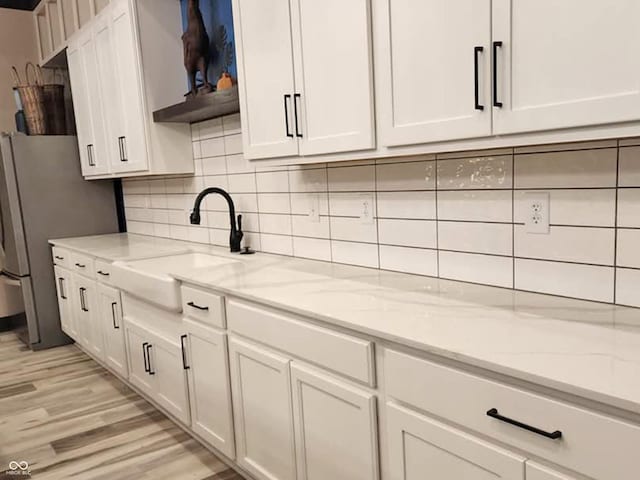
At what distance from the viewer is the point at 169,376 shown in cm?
241

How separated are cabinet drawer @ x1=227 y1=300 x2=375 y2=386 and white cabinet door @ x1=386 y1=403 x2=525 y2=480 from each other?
0.14 metres

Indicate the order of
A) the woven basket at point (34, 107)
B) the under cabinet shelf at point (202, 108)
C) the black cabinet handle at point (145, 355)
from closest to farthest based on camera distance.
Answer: the under cabinet shelf at point (202, 108)
the black cabinet handle at point (145, 355)
the woven basket at point (34, 107)

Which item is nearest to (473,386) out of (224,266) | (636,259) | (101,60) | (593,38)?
(636,259)

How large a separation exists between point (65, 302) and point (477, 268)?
10.6 ft

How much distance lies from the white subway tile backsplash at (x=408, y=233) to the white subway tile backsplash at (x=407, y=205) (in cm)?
2

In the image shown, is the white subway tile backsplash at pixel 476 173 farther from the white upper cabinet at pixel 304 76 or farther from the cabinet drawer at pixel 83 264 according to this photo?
the cabinet drawer at pixel 83 264

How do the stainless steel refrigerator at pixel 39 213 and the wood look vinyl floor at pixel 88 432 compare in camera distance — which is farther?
the stainless steel refrigerator at pixel 39 213

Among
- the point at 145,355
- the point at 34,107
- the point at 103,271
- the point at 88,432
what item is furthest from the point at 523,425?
the point at 34,107

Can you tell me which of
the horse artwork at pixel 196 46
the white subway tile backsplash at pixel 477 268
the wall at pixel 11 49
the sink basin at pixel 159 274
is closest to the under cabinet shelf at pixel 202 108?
the horse artwork at pixel 196 46

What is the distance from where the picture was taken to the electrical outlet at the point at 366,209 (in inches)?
79.9

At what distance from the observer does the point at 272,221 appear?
102 inches

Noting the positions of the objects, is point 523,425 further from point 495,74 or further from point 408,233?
point 408,233

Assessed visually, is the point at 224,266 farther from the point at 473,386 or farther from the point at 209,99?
the point at 473,386

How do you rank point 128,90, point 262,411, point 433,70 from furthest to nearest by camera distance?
Result: point 128,90 < point 262,411 < point 433,70
